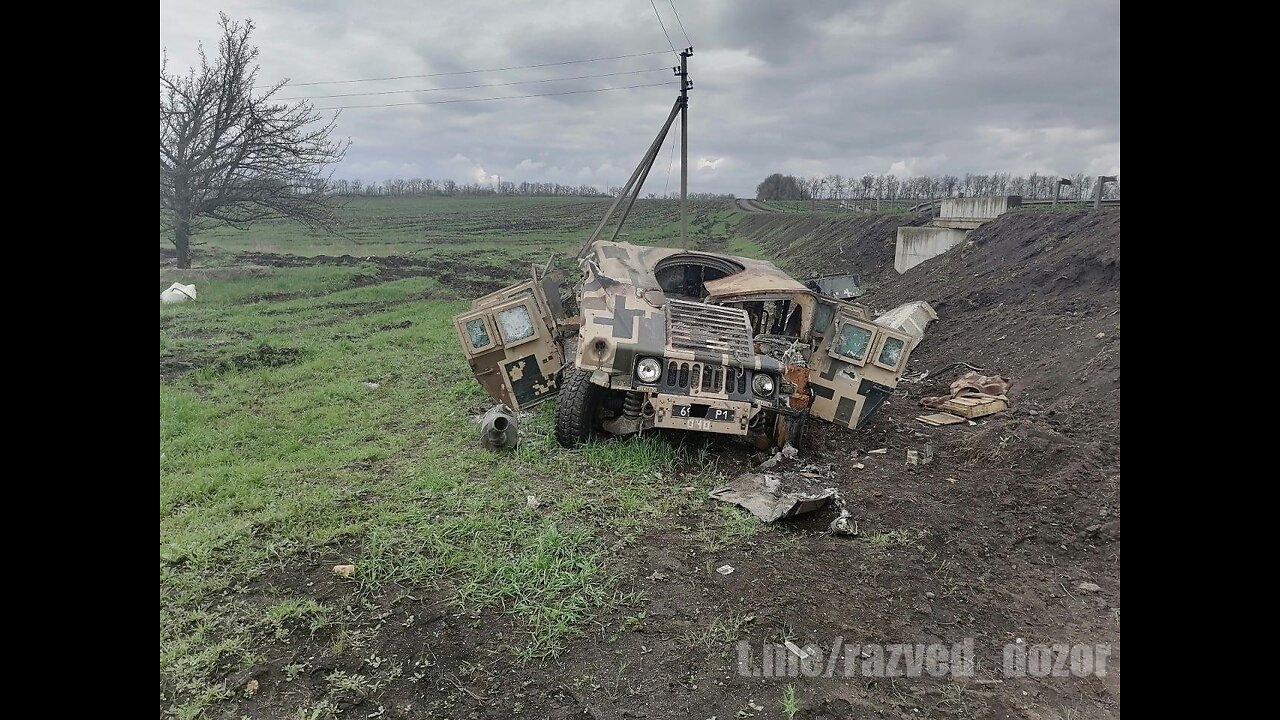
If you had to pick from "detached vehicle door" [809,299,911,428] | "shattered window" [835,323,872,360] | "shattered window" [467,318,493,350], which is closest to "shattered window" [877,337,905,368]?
"detached vehicle door" [809,299,911,428]

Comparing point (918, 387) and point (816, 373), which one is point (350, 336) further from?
point (918, 387)

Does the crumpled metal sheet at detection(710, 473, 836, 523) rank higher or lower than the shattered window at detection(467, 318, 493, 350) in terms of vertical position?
lower

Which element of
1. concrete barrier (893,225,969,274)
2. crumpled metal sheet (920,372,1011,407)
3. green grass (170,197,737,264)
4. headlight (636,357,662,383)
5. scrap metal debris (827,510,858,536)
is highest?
→ green grass (170,197,737,264)

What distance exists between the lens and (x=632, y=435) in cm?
588

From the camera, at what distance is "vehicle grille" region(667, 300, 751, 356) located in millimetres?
5602

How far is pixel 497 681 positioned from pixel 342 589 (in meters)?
1.20

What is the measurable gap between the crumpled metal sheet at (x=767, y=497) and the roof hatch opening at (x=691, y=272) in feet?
8.57

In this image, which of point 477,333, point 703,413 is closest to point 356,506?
point 477,333

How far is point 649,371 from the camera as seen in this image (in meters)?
5.34

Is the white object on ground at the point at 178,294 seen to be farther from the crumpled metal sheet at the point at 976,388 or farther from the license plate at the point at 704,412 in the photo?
the crumpled metal sheet at the point at 976,388

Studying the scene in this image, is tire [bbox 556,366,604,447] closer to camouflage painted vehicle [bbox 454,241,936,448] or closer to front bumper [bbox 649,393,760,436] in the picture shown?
camouflage painted vehicle [bbox 454,241,936,448]

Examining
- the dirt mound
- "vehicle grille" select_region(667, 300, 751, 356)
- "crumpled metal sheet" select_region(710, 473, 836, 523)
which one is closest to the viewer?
"crumpled metal sheet" select_region(710, 473, 836, 523)

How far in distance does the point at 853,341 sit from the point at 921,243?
1218cm

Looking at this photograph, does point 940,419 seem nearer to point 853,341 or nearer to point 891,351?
point 891,351
